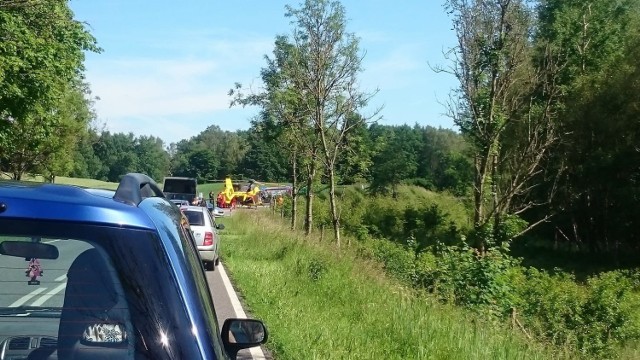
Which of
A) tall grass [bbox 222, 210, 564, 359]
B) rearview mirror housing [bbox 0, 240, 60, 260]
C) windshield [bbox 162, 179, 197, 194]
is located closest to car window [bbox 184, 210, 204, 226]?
tall grass [bbox 222, 210, 564, 359]

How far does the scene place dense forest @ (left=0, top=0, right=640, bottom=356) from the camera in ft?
94.4

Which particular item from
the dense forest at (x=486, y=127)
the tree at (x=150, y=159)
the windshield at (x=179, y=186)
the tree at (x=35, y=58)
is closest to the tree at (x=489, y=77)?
the dense forest at (x=486, y=127)

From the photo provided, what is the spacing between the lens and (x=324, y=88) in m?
30.9

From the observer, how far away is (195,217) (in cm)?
2184

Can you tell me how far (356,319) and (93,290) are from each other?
8640mm

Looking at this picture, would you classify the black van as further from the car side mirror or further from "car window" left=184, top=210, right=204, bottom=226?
the car side mirror

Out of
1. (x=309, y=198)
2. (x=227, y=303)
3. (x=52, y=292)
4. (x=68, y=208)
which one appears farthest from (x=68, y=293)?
(x=309, y=198)

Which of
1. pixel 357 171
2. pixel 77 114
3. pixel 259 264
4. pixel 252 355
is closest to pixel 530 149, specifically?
pixel 357 171

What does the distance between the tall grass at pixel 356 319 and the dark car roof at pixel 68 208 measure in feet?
19.6

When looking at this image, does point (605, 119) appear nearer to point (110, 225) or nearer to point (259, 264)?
point (259, 264)

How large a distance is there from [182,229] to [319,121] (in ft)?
90.7

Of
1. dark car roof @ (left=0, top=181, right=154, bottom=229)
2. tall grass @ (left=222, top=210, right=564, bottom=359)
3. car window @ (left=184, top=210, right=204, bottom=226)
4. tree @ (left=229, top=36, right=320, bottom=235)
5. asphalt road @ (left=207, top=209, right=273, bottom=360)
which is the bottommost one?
asphalt road @ (left=207, top=209, right=273, bottom=360)

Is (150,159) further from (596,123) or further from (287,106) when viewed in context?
(287,106)

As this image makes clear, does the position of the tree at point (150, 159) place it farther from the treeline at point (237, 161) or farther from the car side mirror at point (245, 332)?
the car side mirror at point (245, 332)
